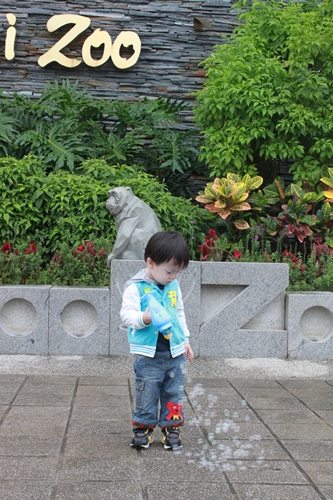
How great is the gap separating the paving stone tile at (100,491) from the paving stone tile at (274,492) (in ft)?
1.53

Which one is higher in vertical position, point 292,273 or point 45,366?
point 292,273

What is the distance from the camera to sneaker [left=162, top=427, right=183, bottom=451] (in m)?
3.26

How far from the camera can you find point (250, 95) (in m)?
7.75

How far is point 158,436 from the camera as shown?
3559mm

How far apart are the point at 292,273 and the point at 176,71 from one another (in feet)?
16.8

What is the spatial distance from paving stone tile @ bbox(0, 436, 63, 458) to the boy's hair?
1142mm

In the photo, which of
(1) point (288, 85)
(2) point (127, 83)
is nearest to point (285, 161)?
(1) point (288, 85)

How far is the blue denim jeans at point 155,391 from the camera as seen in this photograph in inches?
131

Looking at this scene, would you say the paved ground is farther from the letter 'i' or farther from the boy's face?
the letter 'i'

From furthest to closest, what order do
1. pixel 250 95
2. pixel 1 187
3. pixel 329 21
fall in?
1. pixel 329 21
2. pixel 250 95
3. pixel 1 187

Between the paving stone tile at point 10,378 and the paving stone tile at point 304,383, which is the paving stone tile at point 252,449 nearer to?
the paving stone tile at point 304,383

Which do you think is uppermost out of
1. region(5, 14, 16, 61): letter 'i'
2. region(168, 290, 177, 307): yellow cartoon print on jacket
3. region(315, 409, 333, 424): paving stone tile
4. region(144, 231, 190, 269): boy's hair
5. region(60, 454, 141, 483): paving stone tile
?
region(5, 14, 16, 61): letter 'i'

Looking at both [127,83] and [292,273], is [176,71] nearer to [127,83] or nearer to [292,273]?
[127,83]

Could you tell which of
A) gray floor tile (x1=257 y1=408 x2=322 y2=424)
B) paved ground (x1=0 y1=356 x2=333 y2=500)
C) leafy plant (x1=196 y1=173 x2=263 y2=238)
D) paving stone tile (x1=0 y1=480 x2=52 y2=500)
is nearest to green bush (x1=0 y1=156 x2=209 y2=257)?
leafy plant (x1=196 y1=173 x2=263 y2=238)
